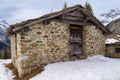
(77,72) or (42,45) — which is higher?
(42,45)

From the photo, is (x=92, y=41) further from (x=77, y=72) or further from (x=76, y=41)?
(x=77, y=72)

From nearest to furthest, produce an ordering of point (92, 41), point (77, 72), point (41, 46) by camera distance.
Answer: point (77, 72)
point (41, 46)
point (92, 41)

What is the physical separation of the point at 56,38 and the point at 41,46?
4.52ft

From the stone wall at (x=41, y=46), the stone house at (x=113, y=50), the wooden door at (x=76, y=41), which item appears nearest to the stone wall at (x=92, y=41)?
the wooden door at (x=76, y=41)

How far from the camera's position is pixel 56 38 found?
14.1 meters

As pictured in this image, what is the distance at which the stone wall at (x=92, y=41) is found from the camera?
15805mm

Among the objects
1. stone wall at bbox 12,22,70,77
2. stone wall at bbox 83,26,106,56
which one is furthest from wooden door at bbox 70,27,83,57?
stone wall at bbox 12,22,70,77

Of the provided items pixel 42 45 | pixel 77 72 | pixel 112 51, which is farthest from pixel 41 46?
pixel 112 51

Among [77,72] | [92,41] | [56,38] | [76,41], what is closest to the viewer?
[77,72]

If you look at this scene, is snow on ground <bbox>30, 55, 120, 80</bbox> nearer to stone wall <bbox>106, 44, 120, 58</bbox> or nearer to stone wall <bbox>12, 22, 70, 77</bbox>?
stone wall <bbox>12, 22, 70, 77</bbox>

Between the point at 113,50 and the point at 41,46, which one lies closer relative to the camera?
the point at 41,46

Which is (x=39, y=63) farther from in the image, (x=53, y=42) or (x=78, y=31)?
(x=78, y=31)

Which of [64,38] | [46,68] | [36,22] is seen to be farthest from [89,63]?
[36,22]

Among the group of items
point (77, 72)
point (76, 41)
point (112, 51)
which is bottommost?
point (77, 72)
